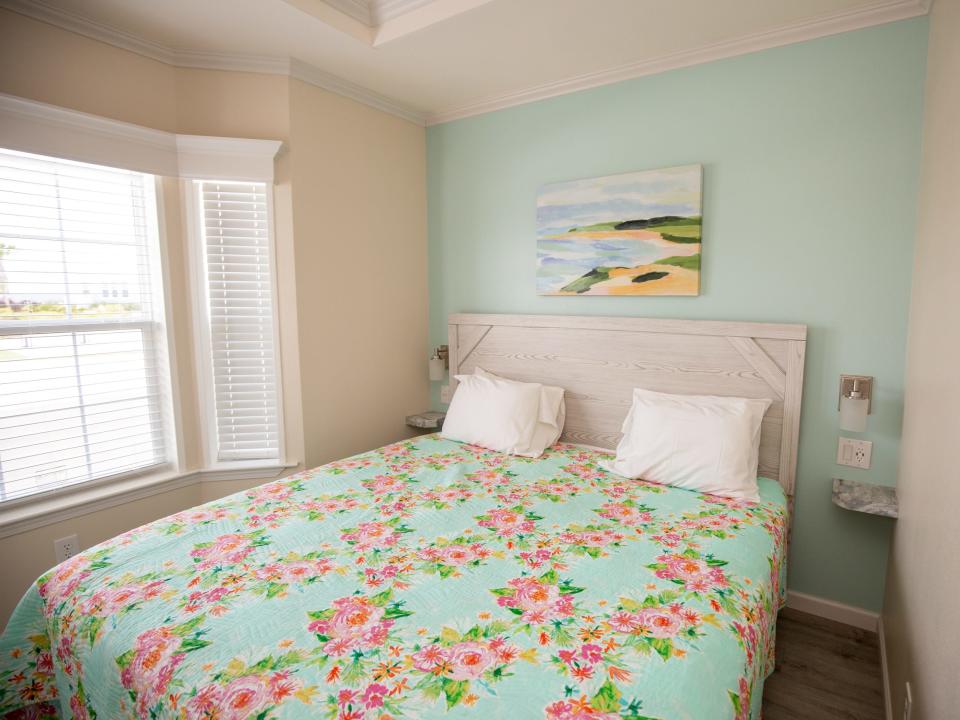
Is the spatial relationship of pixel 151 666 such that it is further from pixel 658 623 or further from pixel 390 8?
pixel 390 8

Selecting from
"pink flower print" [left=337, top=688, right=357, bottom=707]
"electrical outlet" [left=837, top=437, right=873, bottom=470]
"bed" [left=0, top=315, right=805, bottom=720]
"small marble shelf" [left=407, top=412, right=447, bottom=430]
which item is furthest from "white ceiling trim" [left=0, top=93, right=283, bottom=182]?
"electrical outlet" [left=837, top=437, right=873, bottom=470]

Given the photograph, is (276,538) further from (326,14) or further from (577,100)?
(577,100)

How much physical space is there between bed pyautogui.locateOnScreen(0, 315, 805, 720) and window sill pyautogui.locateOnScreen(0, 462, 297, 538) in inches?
22.5

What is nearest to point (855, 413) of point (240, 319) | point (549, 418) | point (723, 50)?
point (549, 418)

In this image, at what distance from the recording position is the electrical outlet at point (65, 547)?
7.22 feet

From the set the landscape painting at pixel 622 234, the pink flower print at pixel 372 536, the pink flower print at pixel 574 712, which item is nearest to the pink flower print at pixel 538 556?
the pink flower print at pixel 372 536

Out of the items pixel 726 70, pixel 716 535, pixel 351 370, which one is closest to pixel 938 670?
pixel 716 535

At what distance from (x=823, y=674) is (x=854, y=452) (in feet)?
2.84

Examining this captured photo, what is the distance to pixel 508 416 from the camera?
2689 millimetres

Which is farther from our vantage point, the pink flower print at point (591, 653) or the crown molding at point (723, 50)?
the crown molding at point (723, 50)

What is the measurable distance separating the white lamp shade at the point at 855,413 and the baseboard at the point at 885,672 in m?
0.82

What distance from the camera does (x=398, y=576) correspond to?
4.94ft

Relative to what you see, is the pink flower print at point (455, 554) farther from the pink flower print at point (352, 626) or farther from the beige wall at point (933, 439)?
the beige wall at point (933, 439)

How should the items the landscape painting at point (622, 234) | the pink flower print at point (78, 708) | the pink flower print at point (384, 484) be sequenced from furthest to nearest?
the landscape painting at point (622, 234) < the pink flower print at point (384, 484) < the pink flower print at point (78, 708)
